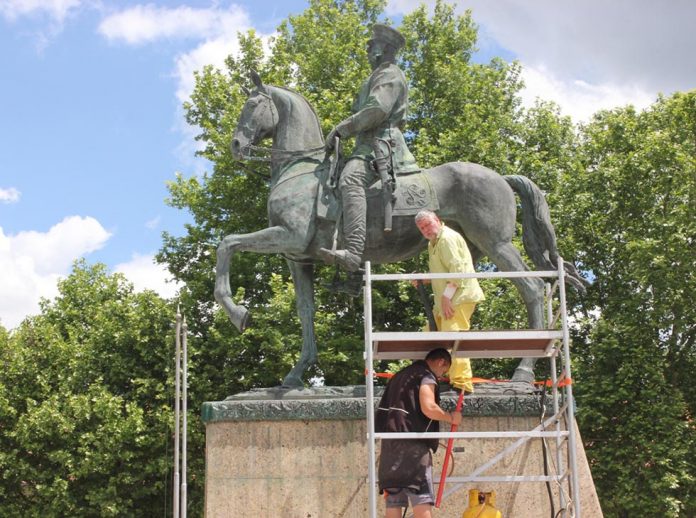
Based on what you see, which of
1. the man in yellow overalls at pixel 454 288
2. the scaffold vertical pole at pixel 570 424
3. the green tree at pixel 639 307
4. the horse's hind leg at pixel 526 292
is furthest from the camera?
the green tree at pixel 639 307

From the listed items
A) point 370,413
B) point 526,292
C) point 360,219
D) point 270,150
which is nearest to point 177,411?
point 270,150

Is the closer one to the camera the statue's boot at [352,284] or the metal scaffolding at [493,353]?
the metal scaffolding at [493,353]

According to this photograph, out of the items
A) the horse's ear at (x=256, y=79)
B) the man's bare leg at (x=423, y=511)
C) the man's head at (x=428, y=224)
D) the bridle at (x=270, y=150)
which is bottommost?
the man's bare leg at (x=423, y=511)

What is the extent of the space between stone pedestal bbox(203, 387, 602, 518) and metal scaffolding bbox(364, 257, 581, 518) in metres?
A: 0.22

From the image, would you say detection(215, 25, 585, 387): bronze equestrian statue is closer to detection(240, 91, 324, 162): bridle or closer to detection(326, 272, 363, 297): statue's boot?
detection(240, 91, 324, 162): bridle

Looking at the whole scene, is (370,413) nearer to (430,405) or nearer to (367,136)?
(430,405)

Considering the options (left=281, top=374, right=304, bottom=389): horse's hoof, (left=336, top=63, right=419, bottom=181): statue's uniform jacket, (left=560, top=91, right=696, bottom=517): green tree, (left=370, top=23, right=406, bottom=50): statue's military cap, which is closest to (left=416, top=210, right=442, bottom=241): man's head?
(left=336, top=63, right=419, bottom=181): statue's uniform jacket

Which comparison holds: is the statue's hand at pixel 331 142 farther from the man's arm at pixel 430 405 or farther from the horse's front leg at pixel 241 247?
the man's arm at pixel 430 405

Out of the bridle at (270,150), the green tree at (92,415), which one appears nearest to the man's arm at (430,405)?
the bridle at (270,150)

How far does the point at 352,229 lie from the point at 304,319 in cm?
115

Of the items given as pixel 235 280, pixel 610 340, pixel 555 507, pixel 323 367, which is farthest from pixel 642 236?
pixel 555 507

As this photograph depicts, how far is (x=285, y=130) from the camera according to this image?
9.85 metres

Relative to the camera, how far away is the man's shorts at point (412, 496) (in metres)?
6.21

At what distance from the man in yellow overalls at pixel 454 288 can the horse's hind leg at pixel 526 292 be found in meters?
1.54
